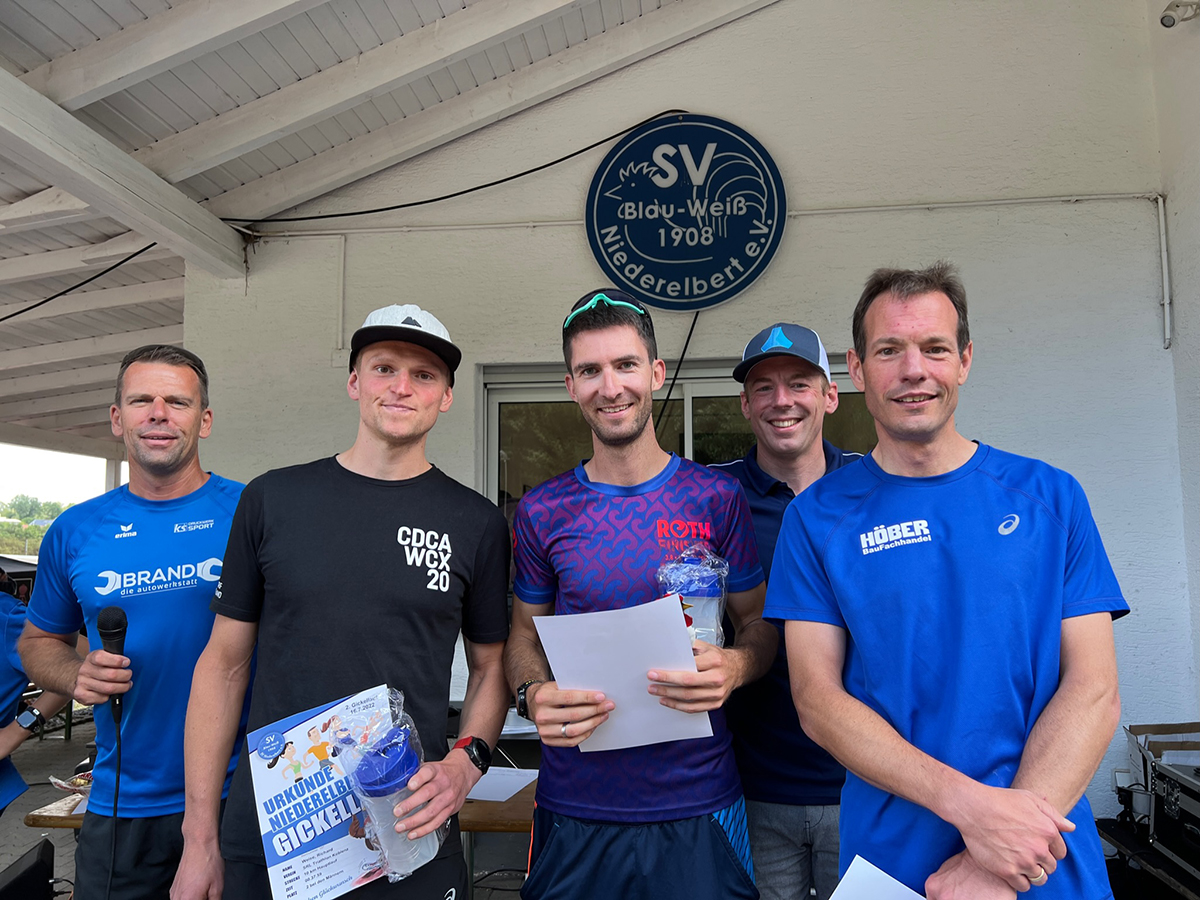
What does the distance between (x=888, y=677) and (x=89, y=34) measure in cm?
329

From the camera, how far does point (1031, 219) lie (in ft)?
12.4

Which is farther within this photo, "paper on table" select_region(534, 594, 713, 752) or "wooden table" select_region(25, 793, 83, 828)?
"wooden table" select_region(25, 793, 83, 828)

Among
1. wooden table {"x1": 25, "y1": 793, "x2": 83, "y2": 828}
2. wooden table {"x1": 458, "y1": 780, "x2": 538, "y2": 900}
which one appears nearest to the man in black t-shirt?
wooden table {"x1": 458, "y1": 780, "x2": 538, "y2": 900}

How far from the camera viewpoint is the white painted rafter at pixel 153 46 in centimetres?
278

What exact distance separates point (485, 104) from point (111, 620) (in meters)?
3.16

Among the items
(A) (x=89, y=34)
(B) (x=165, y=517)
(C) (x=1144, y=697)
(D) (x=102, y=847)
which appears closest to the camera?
(D) (x=102, y=847)

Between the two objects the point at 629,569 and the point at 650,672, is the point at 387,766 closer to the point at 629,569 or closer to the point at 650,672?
the point at 650,672

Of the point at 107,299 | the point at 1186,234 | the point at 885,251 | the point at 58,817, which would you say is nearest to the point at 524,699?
the point at 58,817

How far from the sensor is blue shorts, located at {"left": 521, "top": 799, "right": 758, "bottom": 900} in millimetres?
1477

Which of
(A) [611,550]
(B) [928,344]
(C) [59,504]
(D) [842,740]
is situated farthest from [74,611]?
(C) [59,504]

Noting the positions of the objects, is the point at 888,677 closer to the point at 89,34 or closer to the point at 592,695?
the point at 592,695

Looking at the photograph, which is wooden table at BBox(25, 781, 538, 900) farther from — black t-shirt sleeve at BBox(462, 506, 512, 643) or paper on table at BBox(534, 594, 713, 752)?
paper on table at BBox(534, 594, 713, 752)

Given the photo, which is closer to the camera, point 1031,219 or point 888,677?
point 888,677

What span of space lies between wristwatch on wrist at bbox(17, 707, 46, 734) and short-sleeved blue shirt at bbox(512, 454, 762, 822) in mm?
1282
